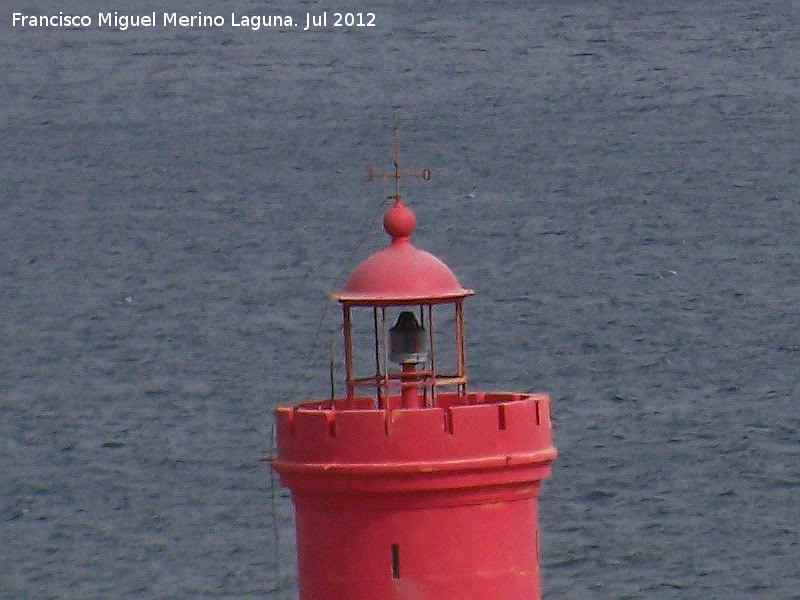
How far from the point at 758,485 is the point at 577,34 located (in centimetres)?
5107

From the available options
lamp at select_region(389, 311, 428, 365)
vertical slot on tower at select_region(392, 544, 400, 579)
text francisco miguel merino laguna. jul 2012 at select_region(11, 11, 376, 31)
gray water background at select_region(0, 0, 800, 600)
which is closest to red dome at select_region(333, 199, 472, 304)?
lamp at select_region(389, 311, 428, 365)

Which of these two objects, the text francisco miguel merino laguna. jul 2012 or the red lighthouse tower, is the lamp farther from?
the text francisco miguel merino laguna. jul 2012

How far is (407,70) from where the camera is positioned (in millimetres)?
82250

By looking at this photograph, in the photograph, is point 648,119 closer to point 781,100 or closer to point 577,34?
point 781,100

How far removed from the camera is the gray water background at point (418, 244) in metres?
34.9

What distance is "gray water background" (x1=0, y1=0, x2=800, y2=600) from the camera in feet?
114

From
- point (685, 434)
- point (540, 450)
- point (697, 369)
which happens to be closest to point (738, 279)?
point (697, 369)

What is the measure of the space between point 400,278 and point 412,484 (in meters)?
0.72

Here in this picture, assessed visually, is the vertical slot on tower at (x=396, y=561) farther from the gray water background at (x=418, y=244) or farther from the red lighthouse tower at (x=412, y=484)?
the gray water background at (x=418, y=244)

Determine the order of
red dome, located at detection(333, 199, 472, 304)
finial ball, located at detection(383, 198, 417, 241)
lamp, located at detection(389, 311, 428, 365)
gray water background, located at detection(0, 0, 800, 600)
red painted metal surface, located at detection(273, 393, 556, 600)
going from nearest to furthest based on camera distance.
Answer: red painted metal surface, located at detection(273, 393, 556, 600) → red dome, located at detection(333, 199, 472, 304) → finial ball, located at detection(383, 198, 417, 241) → lamp, located at detection(389, 311, 428, 365) → gray water background, located at detection(0, 0, 800, 600)

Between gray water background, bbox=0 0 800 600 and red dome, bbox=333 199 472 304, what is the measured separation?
4486mm

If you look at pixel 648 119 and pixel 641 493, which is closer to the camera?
pixel 641 493

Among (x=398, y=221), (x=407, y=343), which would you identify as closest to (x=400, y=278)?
(x=398, y=221)

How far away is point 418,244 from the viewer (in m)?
58.5
